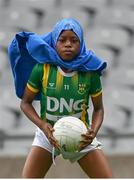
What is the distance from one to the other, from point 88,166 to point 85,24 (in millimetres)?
6683

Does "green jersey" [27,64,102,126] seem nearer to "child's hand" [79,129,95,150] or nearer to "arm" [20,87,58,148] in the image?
"arm" [20,87,58,148]

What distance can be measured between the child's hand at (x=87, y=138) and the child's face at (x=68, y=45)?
18.3 inches

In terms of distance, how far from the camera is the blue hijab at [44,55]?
169 inches

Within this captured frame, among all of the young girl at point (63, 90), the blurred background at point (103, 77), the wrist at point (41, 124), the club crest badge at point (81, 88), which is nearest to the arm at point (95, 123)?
the young girl at point (63, 90)

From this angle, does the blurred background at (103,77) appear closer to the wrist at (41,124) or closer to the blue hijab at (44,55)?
the blue hijab at (44,55)

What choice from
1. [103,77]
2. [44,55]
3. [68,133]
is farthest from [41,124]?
[103,77]

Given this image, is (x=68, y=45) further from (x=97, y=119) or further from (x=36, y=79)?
(x=97, y=119)

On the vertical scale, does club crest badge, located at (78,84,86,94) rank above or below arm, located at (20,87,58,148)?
above

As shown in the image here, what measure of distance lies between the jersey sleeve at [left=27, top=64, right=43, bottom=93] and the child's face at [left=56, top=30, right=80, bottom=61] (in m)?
0.17

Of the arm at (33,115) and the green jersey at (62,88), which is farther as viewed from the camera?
the green jersey at (62,88)

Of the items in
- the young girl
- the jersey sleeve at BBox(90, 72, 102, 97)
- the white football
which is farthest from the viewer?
the jersey sleeve at BBox(90, 72, 102, 97)

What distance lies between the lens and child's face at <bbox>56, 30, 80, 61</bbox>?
426cm

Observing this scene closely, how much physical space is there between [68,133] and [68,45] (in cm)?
53

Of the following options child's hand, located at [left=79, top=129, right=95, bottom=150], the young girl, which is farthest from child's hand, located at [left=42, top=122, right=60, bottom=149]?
child's hand, located at [left=79, top=129, right=95, bottom=150]
